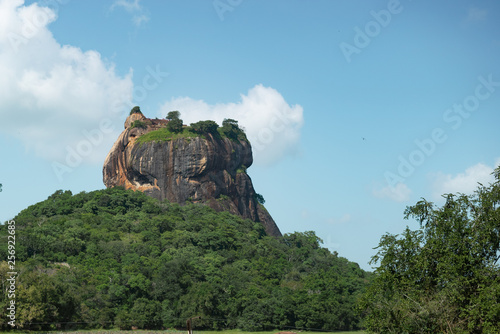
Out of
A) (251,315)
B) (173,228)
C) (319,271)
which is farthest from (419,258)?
(173,228)

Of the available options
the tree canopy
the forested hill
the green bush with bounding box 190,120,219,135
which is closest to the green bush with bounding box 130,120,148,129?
the green bush with bounding box 190,120,219,135

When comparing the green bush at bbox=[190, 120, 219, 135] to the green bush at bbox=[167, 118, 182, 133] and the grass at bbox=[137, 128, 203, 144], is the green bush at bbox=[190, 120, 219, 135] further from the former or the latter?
the green bush at bbox=[167, 118, 182, 133]

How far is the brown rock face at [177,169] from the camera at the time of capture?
3866 inches

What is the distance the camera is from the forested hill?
58.3 meters

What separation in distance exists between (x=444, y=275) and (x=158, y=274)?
1838 inches

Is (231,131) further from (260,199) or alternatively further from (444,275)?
(444,275)

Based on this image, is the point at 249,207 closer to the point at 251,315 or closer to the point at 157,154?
the point at 157,154

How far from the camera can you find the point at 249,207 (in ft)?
356

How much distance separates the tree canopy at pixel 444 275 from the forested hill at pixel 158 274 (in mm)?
23799

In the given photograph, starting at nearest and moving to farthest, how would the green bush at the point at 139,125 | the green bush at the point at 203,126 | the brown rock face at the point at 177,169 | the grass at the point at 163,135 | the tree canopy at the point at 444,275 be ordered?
the tree canopy at the point at 444,275 < the brown rock face at the point at 177,169 < the grass at the point at 163,135 < the green bush at the point at 203,126 < the green bush at the point at 139,125

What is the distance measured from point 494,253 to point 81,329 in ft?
141

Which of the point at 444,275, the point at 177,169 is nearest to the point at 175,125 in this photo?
the point at 177,169

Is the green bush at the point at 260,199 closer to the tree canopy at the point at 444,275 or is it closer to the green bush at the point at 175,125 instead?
the green bush at the point at 175,125

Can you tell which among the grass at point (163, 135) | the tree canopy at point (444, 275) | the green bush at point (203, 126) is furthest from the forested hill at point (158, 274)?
the tree canopy at point (444, 275)
